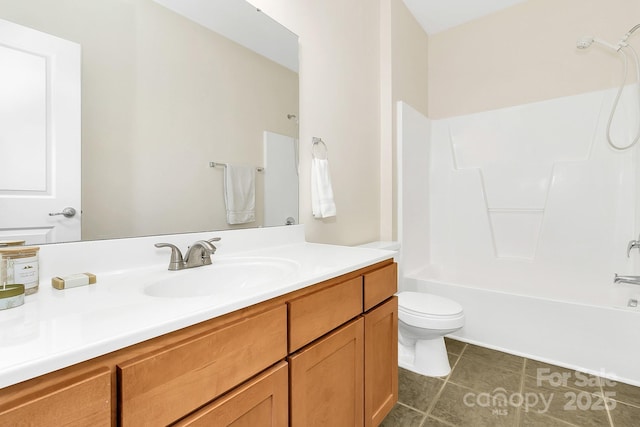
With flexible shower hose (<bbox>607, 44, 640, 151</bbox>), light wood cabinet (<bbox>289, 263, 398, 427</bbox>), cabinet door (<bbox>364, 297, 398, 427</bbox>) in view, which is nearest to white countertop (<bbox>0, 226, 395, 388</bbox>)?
light wood cabinet (<bbox>289, 263, 398, 427</bbox>)

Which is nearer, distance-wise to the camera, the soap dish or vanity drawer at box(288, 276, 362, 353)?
the soap dish

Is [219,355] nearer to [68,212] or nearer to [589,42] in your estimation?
[68,212]

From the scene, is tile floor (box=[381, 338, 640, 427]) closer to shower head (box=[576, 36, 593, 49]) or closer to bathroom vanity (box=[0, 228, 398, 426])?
bathroom vanity (box=[0, 228, 398, 426])

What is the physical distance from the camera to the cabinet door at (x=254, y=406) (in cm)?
61

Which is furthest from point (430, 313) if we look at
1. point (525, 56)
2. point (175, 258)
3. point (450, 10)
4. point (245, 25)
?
point (450, 10)

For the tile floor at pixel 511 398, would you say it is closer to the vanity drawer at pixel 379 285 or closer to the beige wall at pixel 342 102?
the vanity drawer at pixel 379 285

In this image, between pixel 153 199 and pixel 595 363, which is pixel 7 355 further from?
pixel 595 363

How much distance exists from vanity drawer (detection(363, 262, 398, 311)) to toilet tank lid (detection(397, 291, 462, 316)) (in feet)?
1.65

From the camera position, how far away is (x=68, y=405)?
0.43 m

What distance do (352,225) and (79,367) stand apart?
5.55 ft

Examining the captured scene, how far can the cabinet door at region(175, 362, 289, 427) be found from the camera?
0.61 meters

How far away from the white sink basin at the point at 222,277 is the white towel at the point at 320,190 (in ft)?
1.84

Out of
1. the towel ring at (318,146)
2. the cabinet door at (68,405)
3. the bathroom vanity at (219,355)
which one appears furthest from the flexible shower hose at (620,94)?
the cabinet door at (68,405)

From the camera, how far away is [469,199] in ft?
8.96
